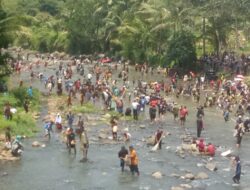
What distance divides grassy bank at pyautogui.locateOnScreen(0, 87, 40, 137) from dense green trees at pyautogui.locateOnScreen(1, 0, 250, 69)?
222 inches

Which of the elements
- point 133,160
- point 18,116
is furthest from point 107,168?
point 18,116

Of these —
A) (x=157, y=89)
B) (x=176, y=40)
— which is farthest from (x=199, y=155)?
(x=176, y=40)

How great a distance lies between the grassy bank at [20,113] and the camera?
31455mm

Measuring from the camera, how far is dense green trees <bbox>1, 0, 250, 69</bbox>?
55.5m

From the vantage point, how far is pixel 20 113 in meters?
36.0

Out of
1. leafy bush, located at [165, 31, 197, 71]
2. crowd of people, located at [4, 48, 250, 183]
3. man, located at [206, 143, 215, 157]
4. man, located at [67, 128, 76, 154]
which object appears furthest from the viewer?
leafy bush, located at [165, 31, 197, 71]

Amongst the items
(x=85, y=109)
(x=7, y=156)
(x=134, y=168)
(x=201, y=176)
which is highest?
(x=85, y=109)

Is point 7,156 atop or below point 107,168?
atop

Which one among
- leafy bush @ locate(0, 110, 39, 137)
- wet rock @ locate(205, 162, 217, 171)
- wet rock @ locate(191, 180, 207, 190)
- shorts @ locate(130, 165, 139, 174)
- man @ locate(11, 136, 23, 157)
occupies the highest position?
leafy bush @ locate(0, 110, 39, 137)

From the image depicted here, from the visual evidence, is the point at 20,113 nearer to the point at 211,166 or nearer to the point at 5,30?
the point at 5,30

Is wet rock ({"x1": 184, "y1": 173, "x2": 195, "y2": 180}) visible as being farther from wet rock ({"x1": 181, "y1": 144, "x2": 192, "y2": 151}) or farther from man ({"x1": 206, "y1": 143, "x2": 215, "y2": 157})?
wet rock ({"x1": 181, "y1": 144, "x2": 192, "y2": 151})

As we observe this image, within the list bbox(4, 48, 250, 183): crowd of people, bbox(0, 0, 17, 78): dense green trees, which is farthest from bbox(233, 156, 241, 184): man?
bbox(0, 0, 17, 78): dense green trees

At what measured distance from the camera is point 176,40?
56344 millimetres

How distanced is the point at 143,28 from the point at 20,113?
106ft
